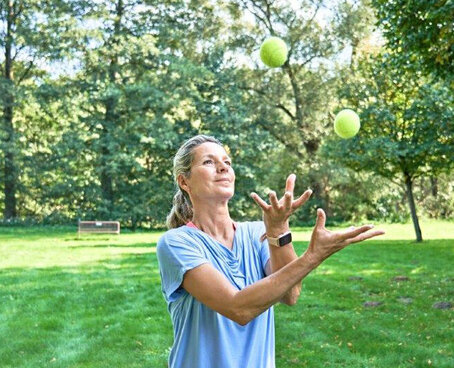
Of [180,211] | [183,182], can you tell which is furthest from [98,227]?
[183,182]

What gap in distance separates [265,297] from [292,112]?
32.2 metres

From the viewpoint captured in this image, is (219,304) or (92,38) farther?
(92,38)

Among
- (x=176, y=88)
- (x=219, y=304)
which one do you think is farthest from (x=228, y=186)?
(x=176, y=88)

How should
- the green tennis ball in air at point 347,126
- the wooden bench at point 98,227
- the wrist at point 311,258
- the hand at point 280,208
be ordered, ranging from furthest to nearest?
the wooden bench at point 98,227 → the green tennis ball in air at point 347,126 → the hand at point 280,208 → the wrist at point 311,258

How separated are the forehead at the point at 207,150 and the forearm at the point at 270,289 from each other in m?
0.75

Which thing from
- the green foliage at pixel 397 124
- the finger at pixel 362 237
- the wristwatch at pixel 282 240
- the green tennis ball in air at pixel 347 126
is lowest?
the wristwatch at pixel 282 240

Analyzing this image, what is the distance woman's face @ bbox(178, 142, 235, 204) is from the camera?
2588 mm

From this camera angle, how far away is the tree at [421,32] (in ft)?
29.7

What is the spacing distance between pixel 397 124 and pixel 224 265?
1608 cm

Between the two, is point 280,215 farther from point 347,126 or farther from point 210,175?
point 347,126

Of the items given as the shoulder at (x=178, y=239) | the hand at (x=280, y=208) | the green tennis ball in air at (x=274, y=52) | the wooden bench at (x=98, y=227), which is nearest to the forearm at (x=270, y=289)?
the hand at (x=280, y=208)

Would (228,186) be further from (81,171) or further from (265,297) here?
(81,171)

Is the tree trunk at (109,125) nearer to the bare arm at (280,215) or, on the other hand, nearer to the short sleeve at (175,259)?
the short sleeve at (175,259)

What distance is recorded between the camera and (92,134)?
28.5 meters
